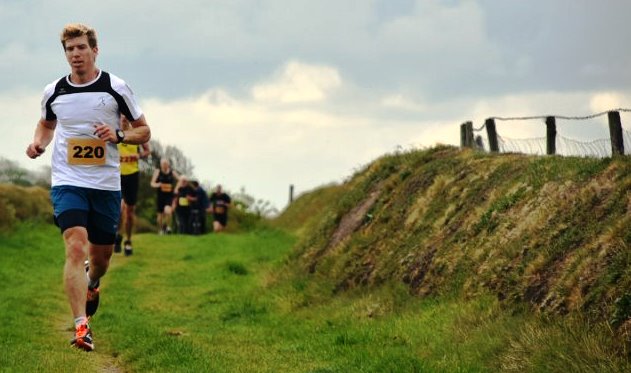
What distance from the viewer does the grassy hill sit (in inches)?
358

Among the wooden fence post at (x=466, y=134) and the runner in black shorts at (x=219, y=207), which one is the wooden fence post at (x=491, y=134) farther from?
the runner in black shorts at (x=219, y=207)

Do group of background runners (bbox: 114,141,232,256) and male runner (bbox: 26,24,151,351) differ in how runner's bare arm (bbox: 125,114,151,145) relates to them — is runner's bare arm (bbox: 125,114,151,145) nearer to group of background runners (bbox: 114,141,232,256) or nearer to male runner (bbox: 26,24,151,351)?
male runner (bbox: 26,24,151,351)

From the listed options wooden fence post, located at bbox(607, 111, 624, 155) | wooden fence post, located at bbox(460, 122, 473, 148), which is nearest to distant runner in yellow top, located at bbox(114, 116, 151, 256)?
wooden fence post, located at bbox(460, 122, 473, 148)

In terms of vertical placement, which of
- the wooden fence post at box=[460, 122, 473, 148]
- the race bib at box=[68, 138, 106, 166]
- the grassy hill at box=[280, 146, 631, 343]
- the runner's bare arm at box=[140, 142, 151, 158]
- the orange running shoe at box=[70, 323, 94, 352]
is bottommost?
the orange running shoe at box=[70, 323, 94, 352]

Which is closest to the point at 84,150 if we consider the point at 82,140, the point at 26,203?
the point at 82,140

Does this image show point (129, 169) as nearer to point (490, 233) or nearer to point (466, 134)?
point (466, 134)

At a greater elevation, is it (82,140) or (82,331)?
(82,140)

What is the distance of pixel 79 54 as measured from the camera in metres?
9.45

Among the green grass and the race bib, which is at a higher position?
the race bib

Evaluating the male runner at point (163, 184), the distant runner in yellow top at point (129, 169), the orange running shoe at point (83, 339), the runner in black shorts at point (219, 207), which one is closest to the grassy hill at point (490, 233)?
the distant runner in yellow top at point (129, 169)

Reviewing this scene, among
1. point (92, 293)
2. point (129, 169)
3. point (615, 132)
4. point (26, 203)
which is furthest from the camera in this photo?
point (26, 203)

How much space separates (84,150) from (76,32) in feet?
3.50

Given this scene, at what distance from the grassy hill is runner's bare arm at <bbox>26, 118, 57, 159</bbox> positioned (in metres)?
4.58

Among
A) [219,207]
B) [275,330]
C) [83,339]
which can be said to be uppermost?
[219,207]
